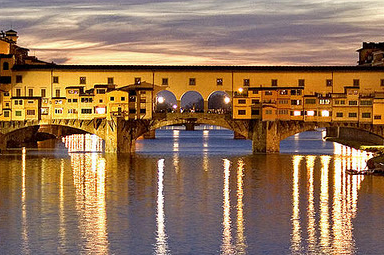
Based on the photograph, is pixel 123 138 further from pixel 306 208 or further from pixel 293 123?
pixel 306 208

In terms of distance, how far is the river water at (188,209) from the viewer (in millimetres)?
32594

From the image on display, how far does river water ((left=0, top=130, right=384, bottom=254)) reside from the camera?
32.6m

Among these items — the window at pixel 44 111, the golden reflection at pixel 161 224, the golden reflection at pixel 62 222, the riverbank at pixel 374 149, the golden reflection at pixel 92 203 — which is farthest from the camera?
the window at pixel 44 111

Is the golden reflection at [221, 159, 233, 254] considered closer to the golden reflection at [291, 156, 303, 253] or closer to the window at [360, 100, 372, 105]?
the golden reflection at [291, 156, 303, 253]

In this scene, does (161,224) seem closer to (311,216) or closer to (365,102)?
(311,216)

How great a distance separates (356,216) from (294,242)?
7.73m

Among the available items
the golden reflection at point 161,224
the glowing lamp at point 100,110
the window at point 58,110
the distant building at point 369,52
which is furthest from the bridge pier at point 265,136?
the distant building at point 369,52

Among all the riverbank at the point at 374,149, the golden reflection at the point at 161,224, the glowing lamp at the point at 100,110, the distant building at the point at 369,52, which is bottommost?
the golden reflection at the point at 161,224

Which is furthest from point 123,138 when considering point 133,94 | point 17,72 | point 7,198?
point 7,198

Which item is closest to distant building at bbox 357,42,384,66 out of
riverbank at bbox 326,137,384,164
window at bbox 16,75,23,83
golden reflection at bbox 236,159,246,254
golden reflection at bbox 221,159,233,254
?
riverbank at bbox 326,137,384,164

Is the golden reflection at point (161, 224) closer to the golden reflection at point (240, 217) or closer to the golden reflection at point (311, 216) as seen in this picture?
the golden reflection at point (240, 217)

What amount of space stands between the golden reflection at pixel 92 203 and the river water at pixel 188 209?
0.05m

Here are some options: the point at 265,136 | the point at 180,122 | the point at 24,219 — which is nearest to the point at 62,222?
the point at 24,219

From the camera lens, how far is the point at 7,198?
4584 centimetres
